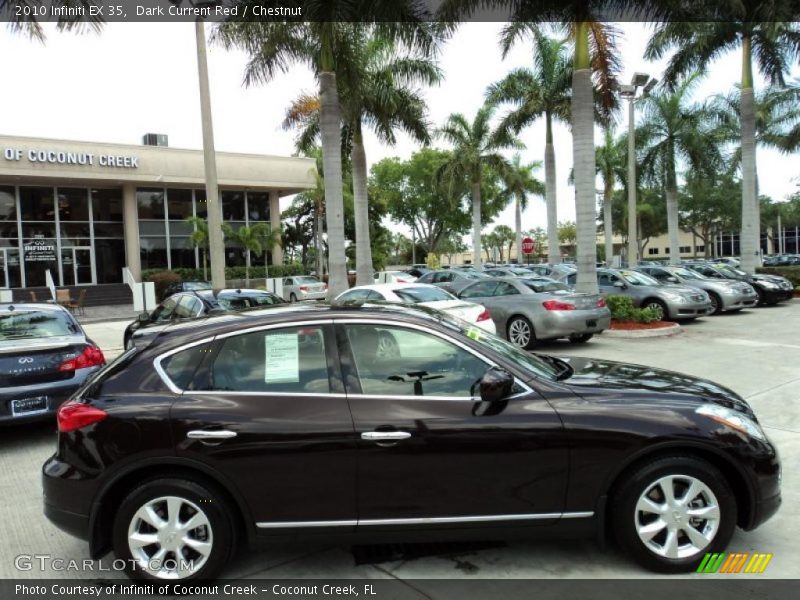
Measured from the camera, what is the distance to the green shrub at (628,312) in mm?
13602

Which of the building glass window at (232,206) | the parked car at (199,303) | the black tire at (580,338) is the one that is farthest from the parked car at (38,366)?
the building glass window at (232,206)

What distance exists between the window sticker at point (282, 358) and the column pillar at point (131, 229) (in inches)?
1199

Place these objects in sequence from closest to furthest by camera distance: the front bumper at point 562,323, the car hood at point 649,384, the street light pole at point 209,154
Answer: the car hood at point 649,384 → the front bumper at point 562,323 → the street light pole at point 209,154

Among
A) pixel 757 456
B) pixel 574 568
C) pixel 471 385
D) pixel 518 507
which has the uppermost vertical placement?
pixel 471 385

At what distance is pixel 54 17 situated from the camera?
45.4ft

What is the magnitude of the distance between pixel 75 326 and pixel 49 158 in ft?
80.5

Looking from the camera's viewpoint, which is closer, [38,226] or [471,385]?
[471,385]

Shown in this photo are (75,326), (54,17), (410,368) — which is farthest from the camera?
(54,17)

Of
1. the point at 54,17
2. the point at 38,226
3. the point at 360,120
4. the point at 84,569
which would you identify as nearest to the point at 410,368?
the point at 84,569

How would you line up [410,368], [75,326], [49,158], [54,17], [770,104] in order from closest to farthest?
1. [410,368]
2. [75,326]
3. [54,17]
4. [49,158]
5. [770,104]

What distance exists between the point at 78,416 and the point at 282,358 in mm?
1173

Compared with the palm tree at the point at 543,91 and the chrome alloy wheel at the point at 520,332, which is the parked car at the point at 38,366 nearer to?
the chrome alloy wheel at the point at 520,332

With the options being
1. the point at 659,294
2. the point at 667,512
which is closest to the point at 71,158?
the point at 659,294

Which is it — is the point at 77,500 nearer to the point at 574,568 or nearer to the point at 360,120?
the point at 574,568
